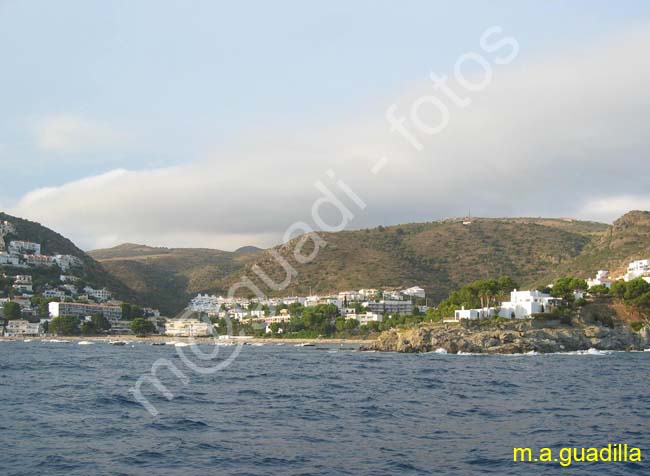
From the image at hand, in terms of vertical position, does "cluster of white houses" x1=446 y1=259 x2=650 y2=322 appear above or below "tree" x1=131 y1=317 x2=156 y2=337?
above

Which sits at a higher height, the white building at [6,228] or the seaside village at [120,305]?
the white building at [6,228]

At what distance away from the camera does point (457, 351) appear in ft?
242

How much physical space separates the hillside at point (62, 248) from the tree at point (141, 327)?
42316 mm

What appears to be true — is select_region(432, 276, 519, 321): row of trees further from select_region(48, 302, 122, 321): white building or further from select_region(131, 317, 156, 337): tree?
select_region(48, 302, 122, 321): white building

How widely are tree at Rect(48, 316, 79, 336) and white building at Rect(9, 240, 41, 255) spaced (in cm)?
4327

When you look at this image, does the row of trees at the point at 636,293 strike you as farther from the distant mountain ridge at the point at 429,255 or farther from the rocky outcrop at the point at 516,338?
the distant mountain ridge at the point at 429,255

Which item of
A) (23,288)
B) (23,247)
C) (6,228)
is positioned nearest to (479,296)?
(23,288)

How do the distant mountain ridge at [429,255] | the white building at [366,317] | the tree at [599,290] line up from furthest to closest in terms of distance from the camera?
the distant mountain ridge at [429,255] < the white building at [366,317] < the tree at [599,290]

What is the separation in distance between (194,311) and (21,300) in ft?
133

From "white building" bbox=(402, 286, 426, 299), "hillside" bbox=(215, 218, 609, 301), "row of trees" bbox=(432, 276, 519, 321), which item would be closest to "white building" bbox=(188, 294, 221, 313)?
"hillside" bbox=(215, 218, 609, 301)

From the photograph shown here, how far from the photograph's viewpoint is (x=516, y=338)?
72938 mm

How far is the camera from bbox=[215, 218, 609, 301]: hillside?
156625 millimetres

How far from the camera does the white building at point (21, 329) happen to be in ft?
428

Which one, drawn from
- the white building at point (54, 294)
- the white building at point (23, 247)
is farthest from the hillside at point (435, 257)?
the white building at point (23, 247)
